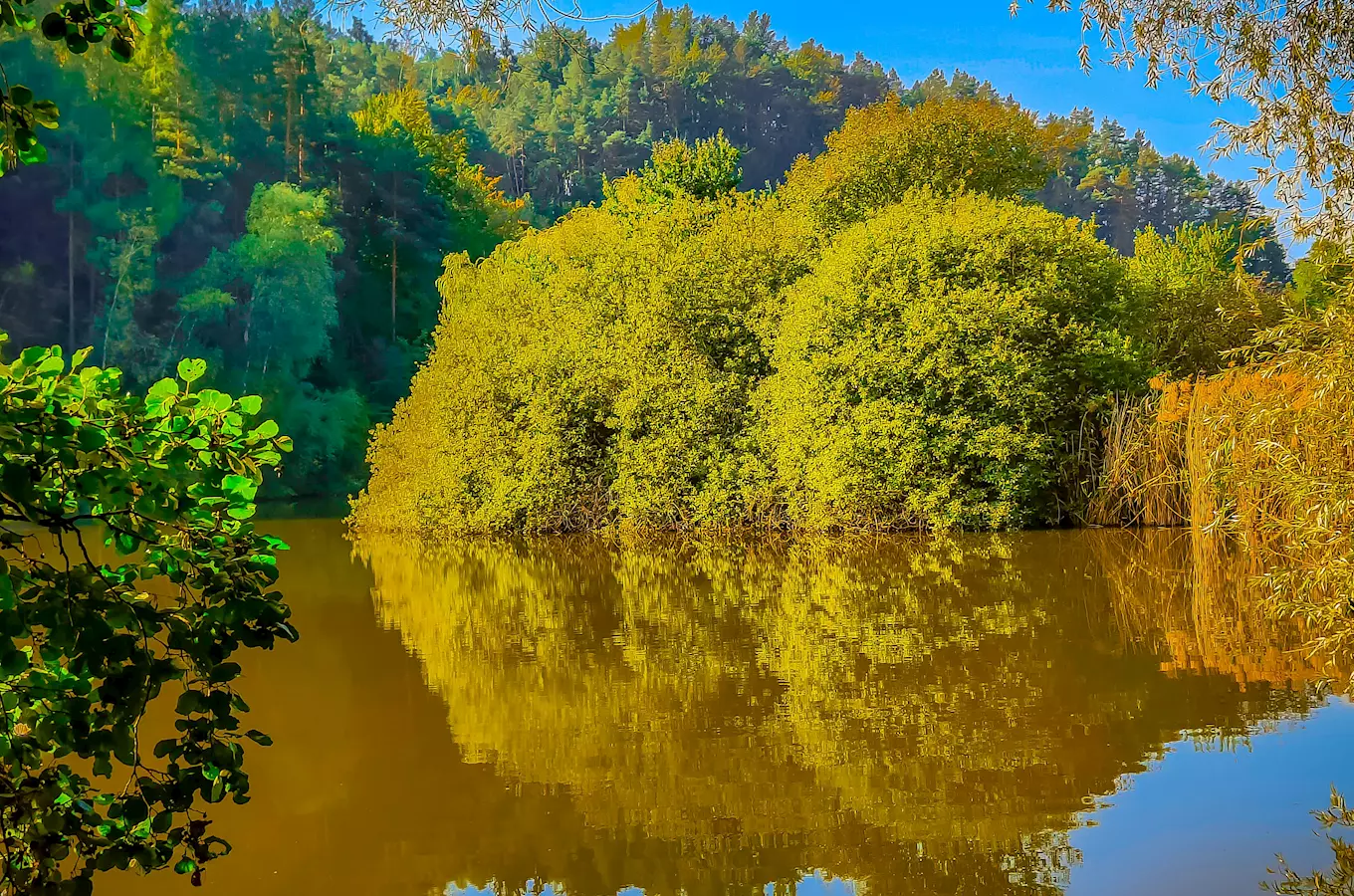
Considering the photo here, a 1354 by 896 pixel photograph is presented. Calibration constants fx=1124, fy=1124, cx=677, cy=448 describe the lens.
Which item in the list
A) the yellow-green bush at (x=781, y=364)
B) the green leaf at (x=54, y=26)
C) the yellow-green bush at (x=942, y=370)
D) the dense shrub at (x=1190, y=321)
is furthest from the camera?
the dense shrub at (x=1190, y=321)

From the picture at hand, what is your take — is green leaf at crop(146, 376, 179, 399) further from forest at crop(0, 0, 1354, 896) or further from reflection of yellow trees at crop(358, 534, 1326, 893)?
reflection of yellow trees at crop(358, 534, 1326, 893)

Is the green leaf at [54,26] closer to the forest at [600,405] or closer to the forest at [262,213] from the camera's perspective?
the forest at [600,405]

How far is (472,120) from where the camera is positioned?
49188 mm

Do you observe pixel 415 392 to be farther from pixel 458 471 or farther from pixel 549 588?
pixel 549 588

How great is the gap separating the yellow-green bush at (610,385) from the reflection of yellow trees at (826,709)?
5431 mm

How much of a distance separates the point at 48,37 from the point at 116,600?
85 centimetres

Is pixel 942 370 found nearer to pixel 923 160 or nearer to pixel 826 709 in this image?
pixel 923 160

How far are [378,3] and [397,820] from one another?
3.01 metres

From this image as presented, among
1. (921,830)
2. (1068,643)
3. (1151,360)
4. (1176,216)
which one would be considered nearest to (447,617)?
(1068,643)

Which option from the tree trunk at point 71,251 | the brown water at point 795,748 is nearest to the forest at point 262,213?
the tree trunk at point 71,251

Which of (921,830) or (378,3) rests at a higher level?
(378,3)

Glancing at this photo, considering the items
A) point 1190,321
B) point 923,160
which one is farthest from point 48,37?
point 1190,321

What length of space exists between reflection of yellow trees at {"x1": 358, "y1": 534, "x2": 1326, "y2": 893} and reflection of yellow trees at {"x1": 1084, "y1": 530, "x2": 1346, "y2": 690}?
0.18 m

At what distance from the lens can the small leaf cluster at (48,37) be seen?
1.69 metres
